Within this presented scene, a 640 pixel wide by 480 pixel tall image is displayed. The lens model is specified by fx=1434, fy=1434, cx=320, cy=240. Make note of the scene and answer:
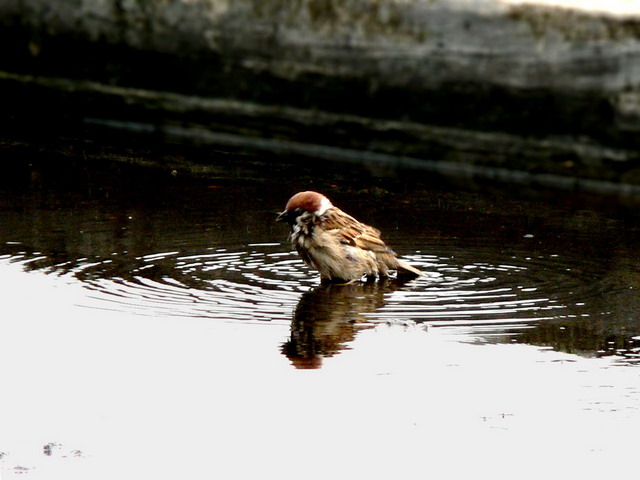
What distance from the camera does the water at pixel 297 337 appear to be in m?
4.90

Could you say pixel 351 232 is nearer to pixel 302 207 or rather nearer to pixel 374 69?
pixel 302 207

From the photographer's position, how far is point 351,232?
8.00 m

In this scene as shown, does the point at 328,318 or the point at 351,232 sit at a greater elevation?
the point at 351,232

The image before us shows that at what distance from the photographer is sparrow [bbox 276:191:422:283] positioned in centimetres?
774

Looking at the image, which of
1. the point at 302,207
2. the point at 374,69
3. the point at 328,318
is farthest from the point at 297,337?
the point at 374,69

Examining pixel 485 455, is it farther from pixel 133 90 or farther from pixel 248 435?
pixel 133 90

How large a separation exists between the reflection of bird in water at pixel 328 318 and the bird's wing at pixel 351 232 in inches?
8.4

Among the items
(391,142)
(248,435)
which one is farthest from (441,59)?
(248,435)

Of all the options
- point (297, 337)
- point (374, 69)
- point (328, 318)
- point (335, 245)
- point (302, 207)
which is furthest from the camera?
point (374, 69)

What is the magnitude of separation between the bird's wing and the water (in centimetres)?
26

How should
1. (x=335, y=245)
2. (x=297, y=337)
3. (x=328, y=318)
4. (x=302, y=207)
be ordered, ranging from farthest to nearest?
(x=302, y=207) < (x=335, y=245) < (x=328, y=318) < (x=297, y=337)

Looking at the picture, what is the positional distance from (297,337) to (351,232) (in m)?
1.74

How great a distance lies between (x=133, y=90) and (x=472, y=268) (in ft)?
16.5

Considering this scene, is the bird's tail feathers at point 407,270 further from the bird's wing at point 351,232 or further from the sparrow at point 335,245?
the bird's wing at point 351,232
